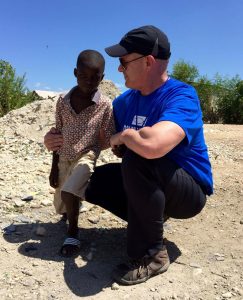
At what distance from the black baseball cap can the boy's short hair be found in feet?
0.80

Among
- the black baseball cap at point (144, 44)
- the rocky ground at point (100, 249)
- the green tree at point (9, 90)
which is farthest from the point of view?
the green tree at point (9, 90)

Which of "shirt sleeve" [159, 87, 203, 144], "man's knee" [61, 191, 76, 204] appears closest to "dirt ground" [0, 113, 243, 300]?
"man's knee" [61, 191, 76, 204]

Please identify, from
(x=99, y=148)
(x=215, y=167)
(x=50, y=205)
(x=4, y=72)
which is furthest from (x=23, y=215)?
(x=4, y=72)

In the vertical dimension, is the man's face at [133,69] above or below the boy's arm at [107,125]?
above

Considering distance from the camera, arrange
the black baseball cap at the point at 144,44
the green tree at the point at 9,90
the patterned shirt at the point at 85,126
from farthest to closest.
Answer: the green tree at the point at 9,90 → the patterned shirt at the point at 85,126 → the black baseball cap at the point at 144,44

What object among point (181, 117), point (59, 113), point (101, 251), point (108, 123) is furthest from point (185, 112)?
point (101, 251)

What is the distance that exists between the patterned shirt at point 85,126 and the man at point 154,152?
0.89 ft

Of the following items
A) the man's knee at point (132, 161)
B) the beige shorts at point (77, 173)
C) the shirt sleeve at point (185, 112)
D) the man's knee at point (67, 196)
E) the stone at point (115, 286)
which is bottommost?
the stone at point (115, 286)

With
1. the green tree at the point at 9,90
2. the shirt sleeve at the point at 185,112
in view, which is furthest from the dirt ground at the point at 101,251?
the green tree at the point at 9,90

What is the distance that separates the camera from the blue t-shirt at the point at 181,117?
8.57ft

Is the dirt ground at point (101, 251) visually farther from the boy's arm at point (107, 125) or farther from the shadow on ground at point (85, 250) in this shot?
the boy's arm at point (107, 125)

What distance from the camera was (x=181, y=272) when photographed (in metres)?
2.86

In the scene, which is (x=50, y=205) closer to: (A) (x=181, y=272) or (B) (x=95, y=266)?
(B) (x=95, y=266)

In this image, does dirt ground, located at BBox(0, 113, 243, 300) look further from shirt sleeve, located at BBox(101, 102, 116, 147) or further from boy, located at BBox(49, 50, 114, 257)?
shirt sleeve, located at BBox(101, 102, 116, 147)
